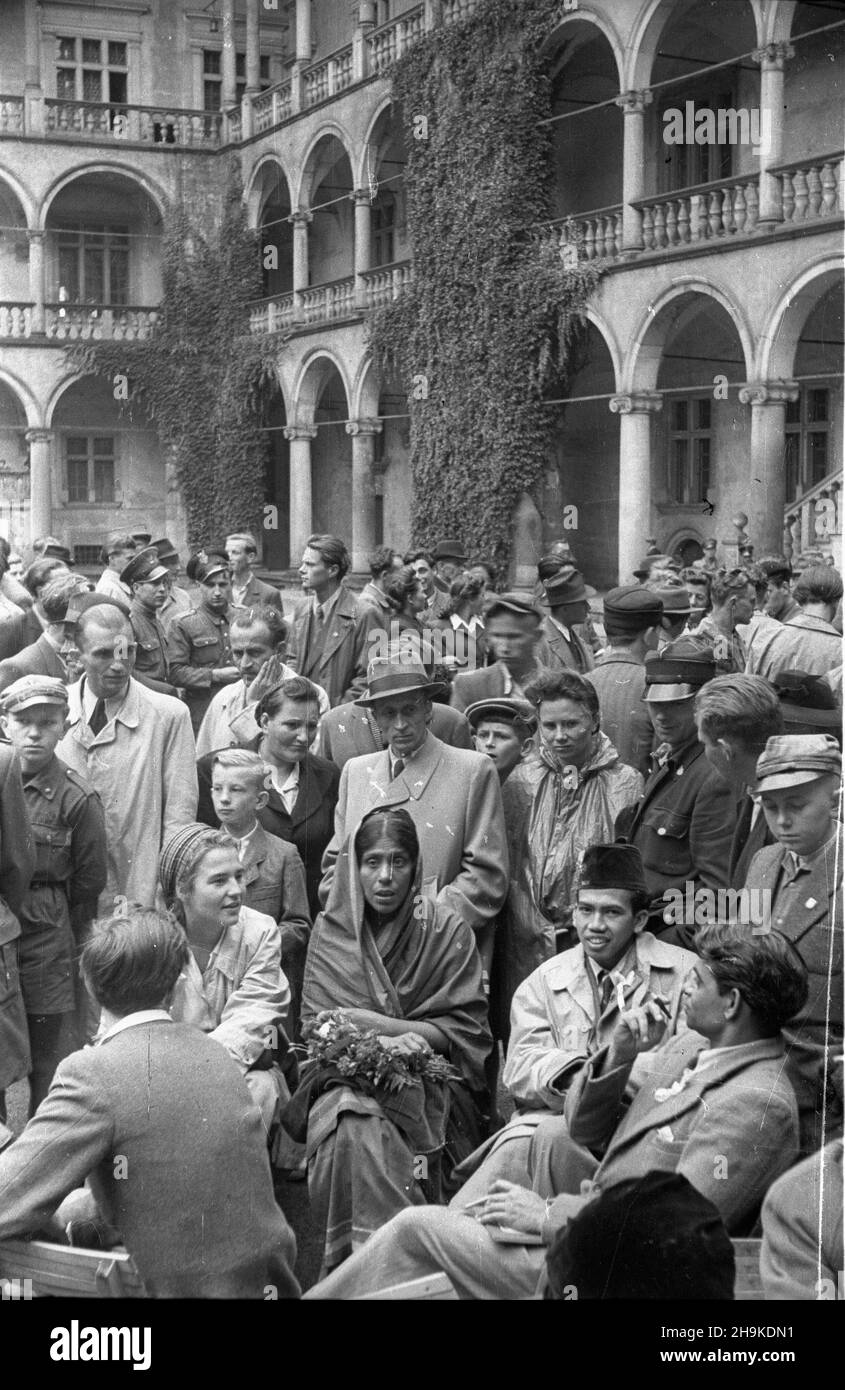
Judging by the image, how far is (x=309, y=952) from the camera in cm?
475

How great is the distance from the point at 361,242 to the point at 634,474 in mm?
5832

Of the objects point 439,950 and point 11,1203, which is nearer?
point 11,1203

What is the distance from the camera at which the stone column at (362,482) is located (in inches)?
975

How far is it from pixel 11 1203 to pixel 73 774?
2266 mm

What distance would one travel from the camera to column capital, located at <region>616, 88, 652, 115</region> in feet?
58.3

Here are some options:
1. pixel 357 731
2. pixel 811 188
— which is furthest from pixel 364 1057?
pixel 811 188

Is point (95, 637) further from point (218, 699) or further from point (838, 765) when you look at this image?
point (838, 765)

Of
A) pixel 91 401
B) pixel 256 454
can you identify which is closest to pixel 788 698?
pixel 256 454

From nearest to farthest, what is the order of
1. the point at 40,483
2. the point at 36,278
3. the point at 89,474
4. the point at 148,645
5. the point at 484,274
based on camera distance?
the point at 148,645 → the point at 36,278 → the point at 89,474 → the point at 484,274 → the point at 40,483

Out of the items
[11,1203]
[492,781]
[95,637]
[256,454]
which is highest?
[256,454]

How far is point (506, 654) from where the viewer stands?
6.51 metres

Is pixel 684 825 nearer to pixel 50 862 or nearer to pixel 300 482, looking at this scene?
pixel 50 862

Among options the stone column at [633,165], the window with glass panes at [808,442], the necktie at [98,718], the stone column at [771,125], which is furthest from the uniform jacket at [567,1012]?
the window with glass panes at [808,442]

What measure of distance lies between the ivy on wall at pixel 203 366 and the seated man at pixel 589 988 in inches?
435
